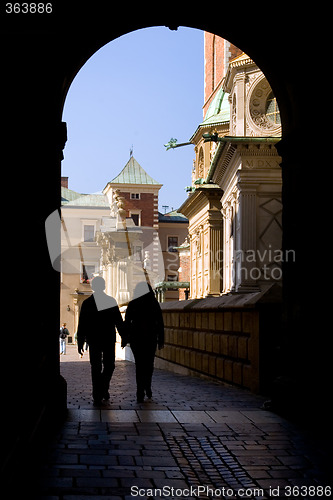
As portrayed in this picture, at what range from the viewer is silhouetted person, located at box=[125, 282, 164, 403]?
9.77m

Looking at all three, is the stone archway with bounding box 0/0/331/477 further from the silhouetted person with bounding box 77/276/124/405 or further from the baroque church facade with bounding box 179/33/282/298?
the baroque church facade with bounding box 179/33/282/298

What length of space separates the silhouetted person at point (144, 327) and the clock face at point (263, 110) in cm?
1507

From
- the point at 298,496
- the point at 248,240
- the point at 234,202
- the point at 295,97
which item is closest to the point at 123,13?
the point at 295,97

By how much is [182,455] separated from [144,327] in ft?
13.0

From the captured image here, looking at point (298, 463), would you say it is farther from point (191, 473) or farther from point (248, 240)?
point (248, 240)

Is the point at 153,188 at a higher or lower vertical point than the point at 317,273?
higher

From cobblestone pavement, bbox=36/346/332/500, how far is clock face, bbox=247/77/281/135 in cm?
1629

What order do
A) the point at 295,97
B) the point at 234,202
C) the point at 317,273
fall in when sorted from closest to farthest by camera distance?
1. the point at 317,273
2. the point at 295,97
3. the point at 234,202

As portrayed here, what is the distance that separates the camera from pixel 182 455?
6.00 meters

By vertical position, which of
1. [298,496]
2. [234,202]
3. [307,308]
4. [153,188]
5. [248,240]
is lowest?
[298,496]

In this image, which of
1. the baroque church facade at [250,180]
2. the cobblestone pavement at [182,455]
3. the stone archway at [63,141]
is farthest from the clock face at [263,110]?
the cobblestone pavement at [182,455]

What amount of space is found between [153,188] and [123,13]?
74058 mm

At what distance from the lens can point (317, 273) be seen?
792cm

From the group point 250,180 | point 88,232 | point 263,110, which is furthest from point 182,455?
point 88,232
